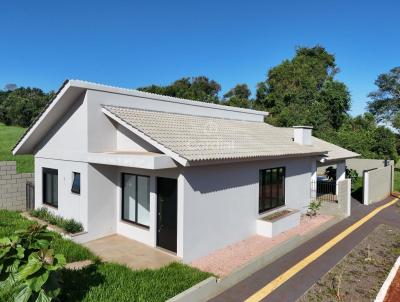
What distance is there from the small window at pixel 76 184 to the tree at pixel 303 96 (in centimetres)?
3311

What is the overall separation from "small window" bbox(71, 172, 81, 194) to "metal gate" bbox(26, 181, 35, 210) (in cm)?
428

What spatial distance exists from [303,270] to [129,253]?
5440 mm

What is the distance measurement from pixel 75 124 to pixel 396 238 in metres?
13.4

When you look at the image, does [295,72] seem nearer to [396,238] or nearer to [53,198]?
[396,238]

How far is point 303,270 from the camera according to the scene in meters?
9.62

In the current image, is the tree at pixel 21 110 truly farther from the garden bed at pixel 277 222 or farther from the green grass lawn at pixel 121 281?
the green grass lawn at pixel 121 281

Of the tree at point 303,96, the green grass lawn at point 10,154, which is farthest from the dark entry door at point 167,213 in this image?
the tree at point 303,96

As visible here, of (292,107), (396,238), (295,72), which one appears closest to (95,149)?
(396,238)

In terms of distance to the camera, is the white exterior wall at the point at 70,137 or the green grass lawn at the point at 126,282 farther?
the white exterior wall at the point at 70,137

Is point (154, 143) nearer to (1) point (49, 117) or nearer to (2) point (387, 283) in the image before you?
(1) point (49, 117)

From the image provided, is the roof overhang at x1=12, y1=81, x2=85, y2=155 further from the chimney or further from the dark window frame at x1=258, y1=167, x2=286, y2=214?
the chimney

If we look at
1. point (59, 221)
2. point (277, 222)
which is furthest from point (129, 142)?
point (277, 222)

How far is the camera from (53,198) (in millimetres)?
13812

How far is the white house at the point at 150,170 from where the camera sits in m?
9.85
